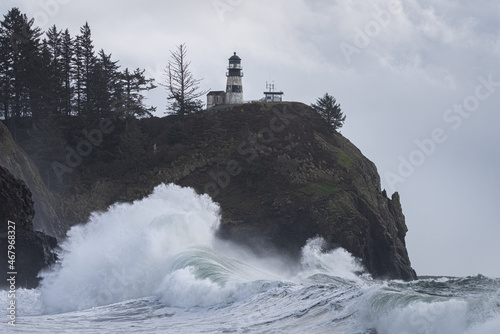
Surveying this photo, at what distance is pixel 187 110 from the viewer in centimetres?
7075

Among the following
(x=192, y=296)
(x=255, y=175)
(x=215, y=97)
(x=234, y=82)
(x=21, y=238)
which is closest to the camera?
(x=192, y=296)

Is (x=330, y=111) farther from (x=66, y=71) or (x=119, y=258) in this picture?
(x=119, y=258)

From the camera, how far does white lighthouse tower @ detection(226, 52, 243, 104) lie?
79150mm

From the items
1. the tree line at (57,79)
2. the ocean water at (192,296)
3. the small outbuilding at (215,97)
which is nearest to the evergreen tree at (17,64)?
the tree line at (57,79)

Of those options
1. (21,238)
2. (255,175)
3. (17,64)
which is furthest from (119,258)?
(17,64)

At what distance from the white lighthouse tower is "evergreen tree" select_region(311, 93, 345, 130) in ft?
36.0

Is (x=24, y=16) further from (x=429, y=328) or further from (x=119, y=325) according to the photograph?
(x=429, y=328)

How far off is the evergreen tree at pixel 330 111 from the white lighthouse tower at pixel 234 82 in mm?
10977

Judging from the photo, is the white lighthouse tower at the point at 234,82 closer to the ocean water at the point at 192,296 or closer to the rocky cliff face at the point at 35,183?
the rocky cliff face at the point at 35,183

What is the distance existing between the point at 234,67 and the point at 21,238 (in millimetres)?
46963

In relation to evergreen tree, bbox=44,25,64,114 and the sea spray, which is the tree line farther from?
the sea spray

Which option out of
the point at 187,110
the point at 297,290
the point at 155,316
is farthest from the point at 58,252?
the point at 187,110

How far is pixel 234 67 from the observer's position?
80062 millimetres

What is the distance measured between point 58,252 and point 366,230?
71.7 feet
